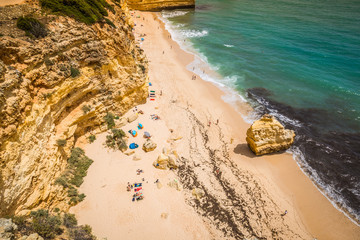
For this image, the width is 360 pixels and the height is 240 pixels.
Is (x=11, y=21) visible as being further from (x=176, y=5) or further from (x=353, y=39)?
(x=176, y=5)

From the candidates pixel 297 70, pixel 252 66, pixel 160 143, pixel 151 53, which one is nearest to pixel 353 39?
pixel 297 70

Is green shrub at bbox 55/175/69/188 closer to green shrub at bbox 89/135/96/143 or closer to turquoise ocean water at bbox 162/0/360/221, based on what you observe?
green shrub at bbox 89/135/96/143

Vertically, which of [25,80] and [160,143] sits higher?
[25,80]

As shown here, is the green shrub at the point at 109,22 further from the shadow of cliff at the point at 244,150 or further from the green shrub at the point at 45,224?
the shadow of cliff at the point at 244,150

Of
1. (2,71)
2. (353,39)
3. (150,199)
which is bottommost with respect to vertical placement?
(150,199)

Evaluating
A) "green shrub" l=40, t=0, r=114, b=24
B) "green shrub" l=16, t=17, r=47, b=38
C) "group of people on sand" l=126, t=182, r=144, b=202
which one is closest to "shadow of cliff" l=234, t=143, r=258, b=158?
"group of people on sand" l=126, t=182, r=144, b=202

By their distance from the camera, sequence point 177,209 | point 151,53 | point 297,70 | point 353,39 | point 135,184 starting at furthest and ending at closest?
point 353,39 < point 151,53 < point 297,70 < point 135,184 < point 177,209

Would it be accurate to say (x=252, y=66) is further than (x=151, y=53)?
No
